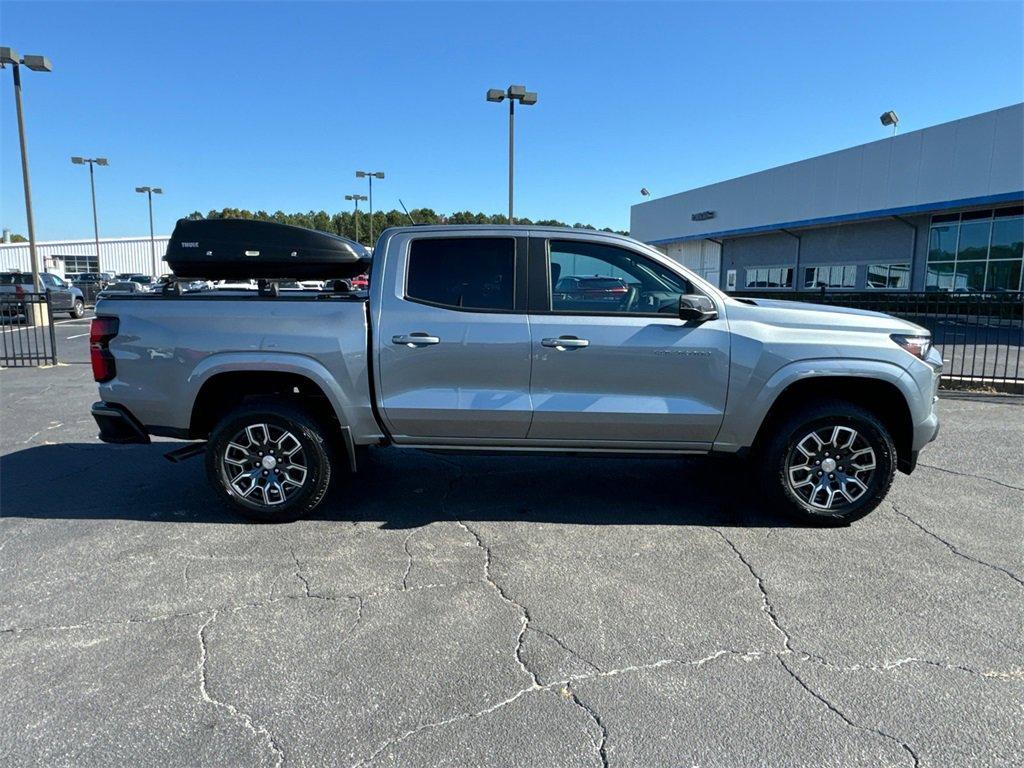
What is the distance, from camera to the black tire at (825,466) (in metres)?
4.22

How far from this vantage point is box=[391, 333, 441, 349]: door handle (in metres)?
→ 4.19

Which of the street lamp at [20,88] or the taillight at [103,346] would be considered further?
the street lamp at [20,88]

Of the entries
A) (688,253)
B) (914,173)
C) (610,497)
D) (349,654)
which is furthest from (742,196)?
(349,654)

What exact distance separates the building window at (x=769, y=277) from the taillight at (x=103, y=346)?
107 ft

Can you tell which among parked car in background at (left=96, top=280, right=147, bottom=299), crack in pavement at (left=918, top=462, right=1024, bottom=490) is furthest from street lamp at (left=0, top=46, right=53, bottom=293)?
crack in pavement at (left=918, top=462, right=1024, bottom=490)

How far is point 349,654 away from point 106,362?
9.36 ft

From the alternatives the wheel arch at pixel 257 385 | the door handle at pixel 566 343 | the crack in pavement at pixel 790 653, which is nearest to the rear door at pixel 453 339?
the door handle at pixel 566 343

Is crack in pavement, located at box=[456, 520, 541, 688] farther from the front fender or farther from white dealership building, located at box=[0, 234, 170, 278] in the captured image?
white dealership building, located at box=[0, 234, 170, 278]

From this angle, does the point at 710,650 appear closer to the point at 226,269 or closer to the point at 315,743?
the point at 315,743

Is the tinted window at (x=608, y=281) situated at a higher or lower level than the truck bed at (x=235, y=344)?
higher

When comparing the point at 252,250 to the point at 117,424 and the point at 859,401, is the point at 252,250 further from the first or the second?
the point at 859,401

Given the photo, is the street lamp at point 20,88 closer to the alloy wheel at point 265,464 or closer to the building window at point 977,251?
the alloy wheel at point 265,464

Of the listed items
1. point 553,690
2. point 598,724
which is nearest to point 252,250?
point 553,690

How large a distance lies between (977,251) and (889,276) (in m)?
4.05
